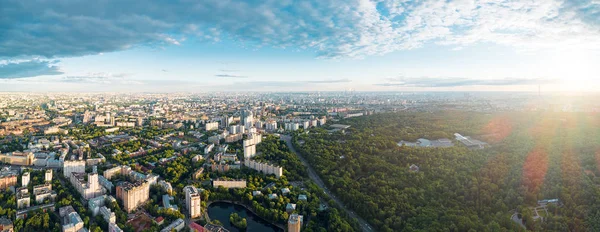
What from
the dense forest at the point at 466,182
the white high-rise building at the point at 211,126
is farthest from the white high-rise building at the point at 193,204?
the white high-rise building at the point at 211,126

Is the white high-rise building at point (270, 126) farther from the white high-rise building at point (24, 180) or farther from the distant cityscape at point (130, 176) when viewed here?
the white high-rise building at point (24, 180)

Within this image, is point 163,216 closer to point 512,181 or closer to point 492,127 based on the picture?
point 512,181

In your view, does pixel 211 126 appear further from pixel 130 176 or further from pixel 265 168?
pixel 265 168

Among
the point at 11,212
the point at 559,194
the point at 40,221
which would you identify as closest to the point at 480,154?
the point at 559,194


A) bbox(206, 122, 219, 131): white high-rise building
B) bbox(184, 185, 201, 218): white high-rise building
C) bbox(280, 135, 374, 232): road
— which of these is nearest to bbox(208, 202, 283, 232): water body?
bbox(184, 185, 201, 218): white high-rise building

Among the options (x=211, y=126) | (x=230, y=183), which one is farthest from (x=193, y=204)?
(x=211, y=126)
